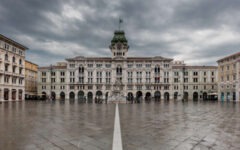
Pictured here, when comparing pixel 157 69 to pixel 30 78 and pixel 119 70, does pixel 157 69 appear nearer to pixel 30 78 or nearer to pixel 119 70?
pixel 119 70

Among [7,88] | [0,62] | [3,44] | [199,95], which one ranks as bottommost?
[199,95]

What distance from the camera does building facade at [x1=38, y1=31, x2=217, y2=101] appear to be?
75688 millimetres

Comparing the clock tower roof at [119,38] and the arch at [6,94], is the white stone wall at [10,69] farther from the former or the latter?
the clock tower roof at [119,38]

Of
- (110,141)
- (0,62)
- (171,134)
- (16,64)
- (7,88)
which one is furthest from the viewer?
(16,64)

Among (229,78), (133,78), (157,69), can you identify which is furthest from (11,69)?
(229,78)

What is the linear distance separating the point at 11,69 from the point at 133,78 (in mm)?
47226

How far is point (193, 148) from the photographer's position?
226 inches

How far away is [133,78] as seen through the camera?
7650cm

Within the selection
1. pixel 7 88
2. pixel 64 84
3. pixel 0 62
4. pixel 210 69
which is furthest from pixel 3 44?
pixel 210 69

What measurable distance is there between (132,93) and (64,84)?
31.7m

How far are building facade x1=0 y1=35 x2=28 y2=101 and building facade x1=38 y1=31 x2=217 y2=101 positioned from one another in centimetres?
2506

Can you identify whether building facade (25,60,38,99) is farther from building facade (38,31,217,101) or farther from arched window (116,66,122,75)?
arched window (116,66,122,75)

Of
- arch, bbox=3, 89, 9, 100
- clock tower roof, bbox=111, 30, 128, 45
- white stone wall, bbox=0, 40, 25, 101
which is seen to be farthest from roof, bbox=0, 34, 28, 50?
clock tower roof, bbox=111, 30, 128, 45

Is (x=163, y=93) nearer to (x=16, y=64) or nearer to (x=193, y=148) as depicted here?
(x=16, y=64)
